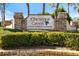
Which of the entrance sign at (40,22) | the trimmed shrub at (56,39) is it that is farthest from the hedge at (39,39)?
the entrance sign at (40,22)

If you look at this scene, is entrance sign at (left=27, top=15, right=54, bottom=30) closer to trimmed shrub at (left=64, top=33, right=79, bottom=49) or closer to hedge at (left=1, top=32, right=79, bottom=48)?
hedge at (left=1, top=32, right=79, bottom=48)

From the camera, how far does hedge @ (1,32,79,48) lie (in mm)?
5492

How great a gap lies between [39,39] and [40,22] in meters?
0.33

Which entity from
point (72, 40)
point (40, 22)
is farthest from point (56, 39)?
point (40, 22)

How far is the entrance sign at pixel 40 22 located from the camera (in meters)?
5.50

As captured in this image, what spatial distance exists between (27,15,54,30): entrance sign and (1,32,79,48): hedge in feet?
0.38

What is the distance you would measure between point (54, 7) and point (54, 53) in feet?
2.88

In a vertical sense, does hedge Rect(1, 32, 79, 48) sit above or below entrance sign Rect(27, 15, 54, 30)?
below

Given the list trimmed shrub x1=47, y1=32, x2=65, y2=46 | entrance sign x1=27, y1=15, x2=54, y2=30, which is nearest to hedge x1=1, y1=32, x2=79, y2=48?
trimmed shrub x1=47, y1=32, x2=65, y2=46

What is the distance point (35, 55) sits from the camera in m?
5.40

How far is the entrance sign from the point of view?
5504 millimetres

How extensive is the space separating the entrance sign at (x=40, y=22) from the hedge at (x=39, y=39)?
12 cm

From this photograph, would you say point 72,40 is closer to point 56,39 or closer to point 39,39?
point 56,39

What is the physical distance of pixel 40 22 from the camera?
5.53 metres
